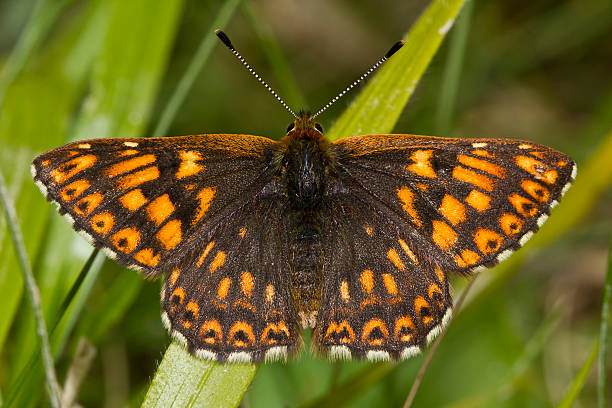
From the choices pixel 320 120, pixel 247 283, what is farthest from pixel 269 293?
pixel 320 120

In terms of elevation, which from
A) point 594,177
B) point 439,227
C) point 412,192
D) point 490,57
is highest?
point 490,57

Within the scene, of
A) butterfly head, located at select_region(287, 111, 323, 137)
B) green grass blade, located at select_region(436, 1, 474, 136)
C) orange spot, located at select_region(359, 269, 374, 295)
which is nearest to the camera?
orange spot, located at select_region(359, 269, 374, 295)

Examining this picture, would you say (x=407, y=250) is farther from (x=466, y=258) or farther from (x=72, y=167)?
(x=72, y=167)

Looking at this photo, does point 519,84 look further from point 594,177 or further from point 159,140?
point 159,140

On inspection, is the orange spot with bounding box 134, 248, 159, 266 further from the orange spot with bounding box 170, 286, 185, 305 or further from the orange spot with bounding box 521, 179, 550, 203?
the orange spot with bounding box 521, 179, 550, 203

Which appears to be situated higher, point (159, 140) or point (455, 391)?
point (159, 140)

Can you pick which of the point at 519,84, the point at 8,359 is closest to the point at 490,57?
the point at 519,84

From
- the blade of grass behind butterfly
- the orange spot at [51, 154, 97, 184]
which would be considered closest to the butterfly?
the orange spot at [51, 154, 97, 184]

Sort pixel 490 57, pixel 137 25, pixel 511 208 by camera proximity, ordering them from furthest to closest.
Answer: pixel 490 57
pixel 137 25
pixel 511 208
